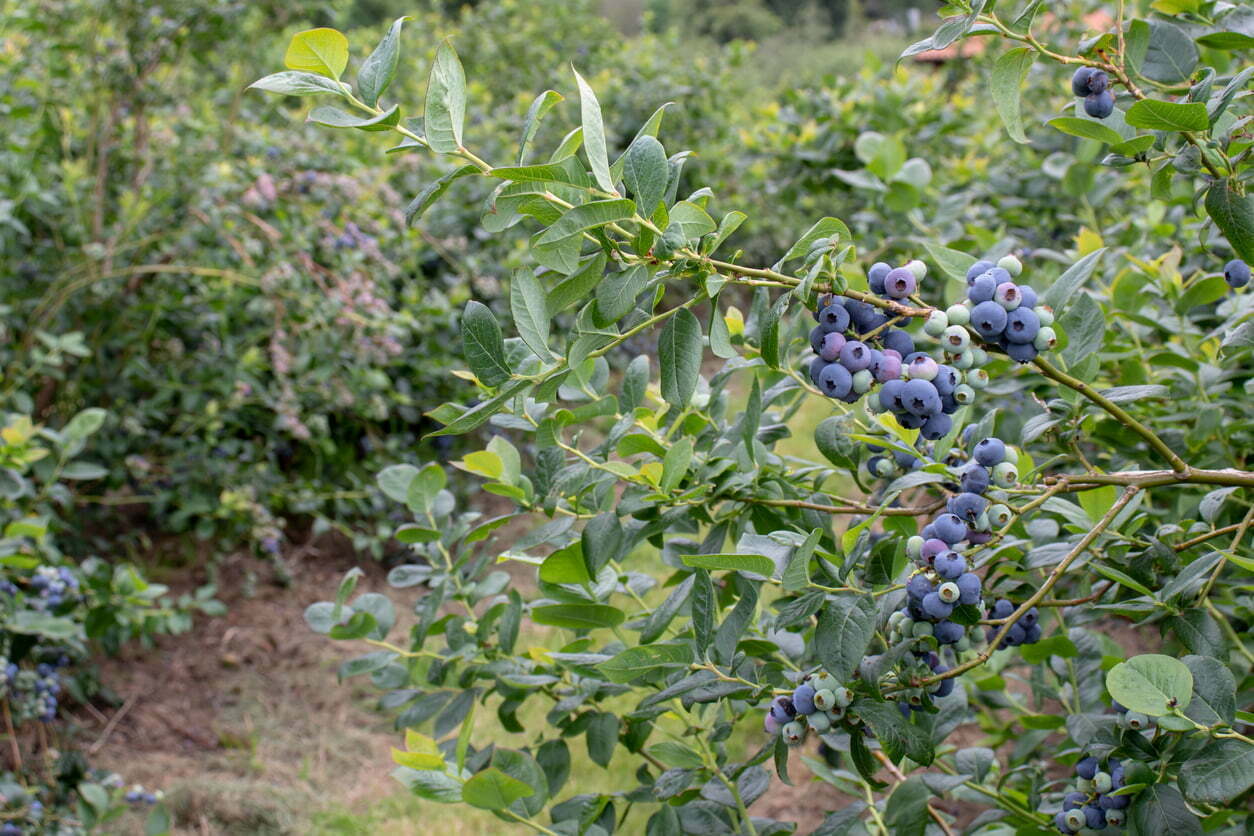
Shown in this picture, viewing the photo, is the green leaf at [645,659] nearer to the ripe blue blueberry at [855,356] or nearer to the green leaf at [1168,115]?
the ripe blue blueberry at [855,356]

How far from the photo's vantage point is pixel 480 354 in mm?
1069

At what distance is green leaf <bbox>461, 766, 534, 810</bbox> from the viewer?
3.92 ft

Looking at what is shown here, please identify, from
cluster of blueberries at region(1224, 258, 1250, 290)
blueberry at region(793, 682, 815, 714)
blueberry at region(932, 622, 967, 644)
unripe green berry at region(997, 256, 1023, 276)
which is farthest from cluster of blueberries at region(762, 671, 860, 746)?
cluster of blueberries at region(1224, 258, 1250, 290)

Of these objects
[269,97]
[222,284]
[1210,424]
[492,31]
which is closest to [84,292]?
[222,284]

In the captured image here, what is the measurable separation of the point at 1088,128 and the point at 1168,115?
0.53 ft

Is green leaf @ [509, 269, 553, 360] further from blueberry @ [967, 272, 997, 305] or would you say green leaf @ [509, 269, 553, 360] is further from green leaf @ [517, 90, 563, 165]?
blueberry @ [967, 272, 997, 305]

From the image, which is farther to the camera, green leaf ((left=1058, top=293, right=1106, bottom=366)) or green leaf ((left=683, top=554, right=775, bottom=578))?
green leaf ((left=1058, top=293, right=1106, bottom=366))

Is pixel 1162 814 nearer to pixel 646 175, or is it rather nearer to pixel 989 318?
pixel 989 318

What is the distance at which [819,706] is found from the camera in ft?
3.79

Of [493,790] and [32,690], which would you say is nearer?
[493,790]

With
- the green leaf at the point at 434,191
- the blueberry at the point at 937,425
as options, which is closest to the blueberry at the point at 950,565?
the blueberry at the point at 937,425

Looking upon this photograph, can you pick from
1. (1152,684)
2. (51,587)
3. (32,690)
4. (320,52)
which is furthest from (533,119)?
(32,690)

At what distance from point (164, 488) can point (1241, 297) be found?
10.7ft

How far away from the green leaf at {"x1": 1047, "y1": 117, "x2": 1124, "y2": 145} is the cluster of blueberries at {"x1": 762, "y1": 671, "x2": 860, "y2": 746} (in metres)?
0.67
